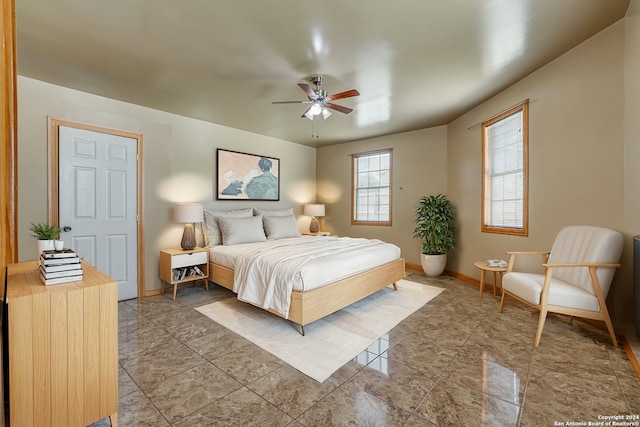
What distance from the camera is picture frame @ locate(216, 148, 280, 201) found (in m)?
4.76

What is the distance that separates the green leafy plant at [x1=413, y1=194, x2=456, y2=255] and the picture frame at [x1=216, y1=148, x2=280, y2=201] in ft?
9.44

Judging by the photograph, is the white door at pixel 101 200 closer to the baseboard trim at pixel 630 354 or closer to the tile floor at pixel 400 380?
the tile floor at pixel 400 380

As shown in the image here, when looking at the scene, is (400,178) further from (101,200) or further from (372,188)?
(101,200)

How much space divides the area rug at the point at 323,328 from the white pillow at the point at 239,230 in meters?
0.90

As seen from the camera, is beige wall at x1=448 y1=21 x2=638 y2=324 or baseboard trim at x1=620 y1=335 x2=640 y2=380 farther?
beige wall at x1=448 y1=21 x2=638 y2=324

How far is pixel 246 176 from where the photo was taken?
202 inches

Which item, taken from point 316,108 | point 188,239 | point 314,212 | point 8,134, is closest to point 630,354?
point 316,108

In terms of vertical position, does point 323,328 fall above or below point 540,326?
below

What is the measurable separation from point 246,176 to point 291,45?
2.99 meters

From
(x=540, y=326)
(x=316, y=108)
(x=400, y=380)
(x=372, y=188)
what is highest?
(x=316, y=108)

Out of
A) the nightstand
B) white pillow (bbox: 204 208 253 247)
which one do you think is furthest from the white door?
white pillow (bbox: 204 208 253 247)

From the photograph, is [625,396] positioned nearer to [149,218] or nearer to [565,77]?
[565,77]

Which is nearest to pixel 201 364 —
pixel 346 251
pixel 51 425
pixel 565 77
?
pixel 51 425

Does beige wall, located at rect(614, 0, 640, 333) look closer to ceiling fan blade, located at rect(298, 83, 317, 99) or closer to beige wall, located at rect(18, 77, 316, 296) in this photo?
ceiling fan blade, located at rect(298, 83, 317, 99)
